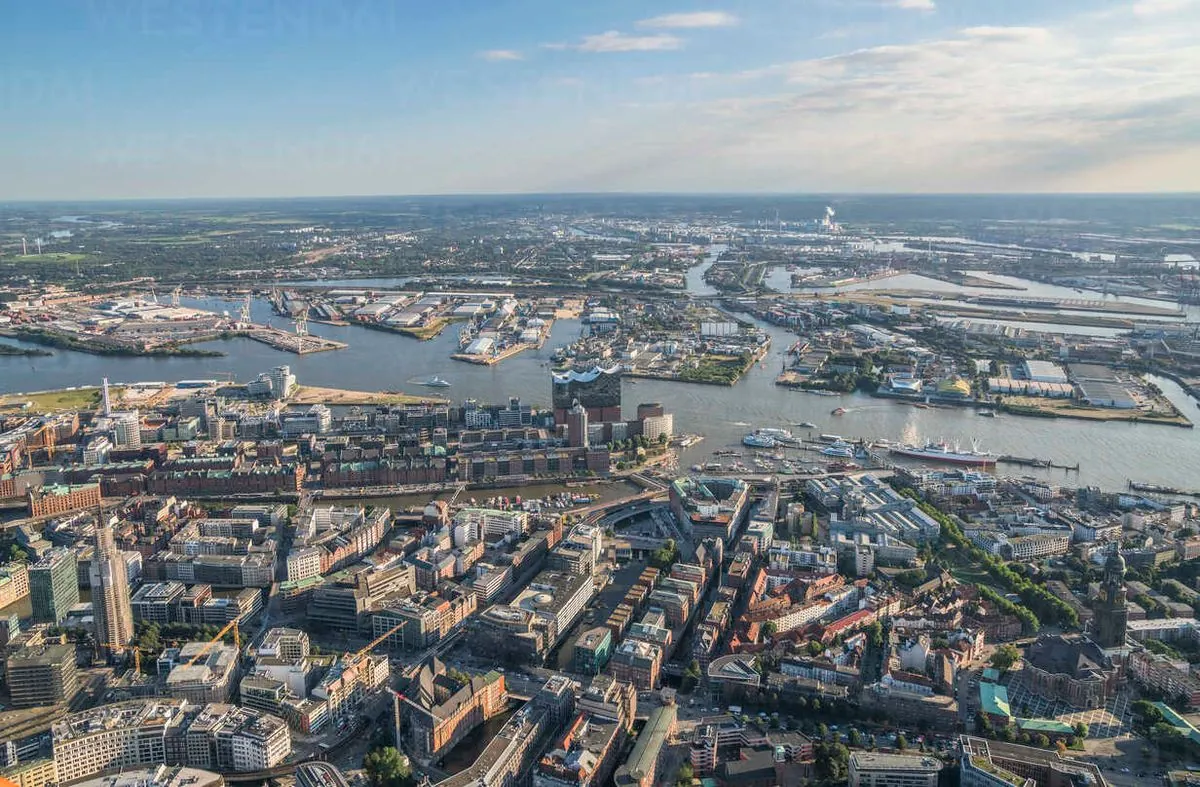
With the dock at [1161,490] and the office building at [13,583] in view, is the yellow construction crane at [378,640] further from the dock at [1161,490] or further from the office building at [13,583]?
the dock at [1161,490]

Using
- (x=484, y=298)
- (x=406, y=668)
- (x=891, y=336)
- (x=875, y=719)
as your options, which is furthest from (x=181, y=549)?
(x=484, y=298)

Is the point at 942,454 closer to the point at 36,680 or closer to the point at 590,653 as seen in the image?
the point at 590,653

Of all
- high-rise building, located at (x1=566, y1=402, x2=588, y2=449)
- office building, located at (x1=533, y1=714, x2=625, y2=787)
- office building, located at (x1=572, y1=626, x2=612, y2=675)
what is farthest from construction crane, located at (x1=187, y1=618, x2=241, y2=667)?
high-rise building, located at (x1=566, y1=402, x2=588, y2=449)

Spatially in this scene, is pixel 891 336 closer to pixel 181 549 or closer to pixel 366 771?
pixel 181 549

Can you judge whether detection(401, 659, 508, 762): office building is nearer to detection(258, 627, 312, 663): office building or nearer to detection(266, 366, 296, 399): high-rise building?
detection(258, 627, 312, 663): office building

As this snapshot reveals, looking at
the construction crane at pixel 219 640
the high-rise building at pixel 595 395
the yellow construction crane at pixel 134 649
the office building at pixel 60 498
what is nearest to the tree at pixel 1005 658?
the construction crane at pixel 219 640

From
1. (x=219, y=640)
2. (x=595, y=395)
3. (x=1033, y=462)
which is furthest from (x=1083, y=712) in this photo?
(x=595, y=395)
